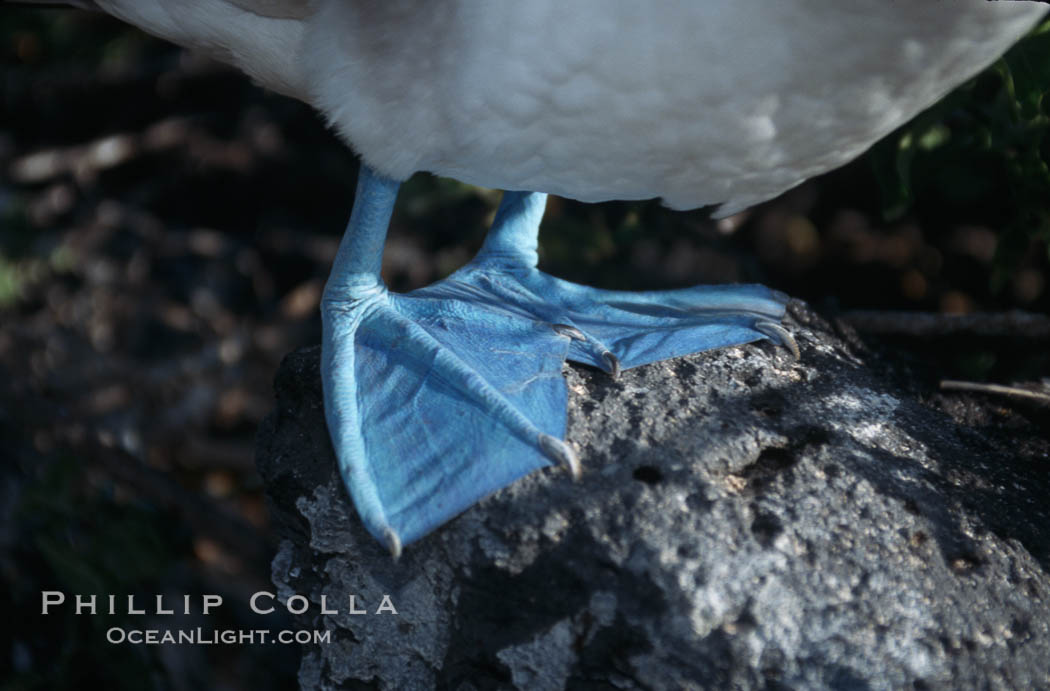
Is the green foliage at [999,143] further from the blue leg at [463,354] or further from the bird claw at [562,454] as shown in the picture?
the bird claw at [562,454]

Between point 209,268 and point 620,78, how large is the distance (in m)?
1.78

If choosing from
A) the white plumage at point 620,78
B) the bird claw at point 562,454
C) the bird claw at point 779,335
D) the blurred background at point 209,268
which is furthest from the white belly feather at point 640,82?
the blurred background at point 209,268

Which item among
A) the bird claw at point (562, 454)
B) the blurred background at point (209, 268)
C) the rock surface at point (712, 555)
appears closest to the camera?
the rock surface at point (712, 555)

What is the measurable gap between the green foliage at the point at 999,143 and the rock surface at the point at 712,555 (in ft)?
1.55

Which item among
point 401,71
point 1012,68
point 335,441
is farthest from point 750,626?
point 1012,68

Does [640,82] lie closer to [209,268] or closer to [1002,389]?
[1002,389]

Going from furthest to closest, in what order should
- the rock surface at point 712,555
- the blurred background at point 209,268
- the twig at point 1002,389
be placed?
1. the blurred background at point 209,268
2. the twig at point 1002,389
3. the rock surface at point 712,555

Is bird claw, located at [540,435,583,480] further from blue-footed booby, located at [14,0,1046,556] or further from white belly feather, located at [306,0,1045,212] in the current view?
white belly feather, located at [306,0,1045,212]

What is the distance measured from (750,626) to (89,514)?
151cm

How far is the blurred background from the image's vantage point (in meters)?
1.79

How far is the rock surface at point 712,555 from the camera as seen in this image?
93 cm

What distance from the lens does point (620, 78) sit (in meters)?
1.00

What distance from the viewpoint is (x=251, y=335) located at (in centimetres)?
238

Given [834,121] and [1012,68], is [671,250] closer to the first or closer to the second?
[1012,68]
